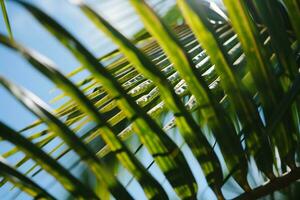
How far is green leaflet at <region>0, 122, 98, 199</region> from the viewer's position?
47cm

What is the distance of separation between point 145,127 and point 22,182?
159 mm

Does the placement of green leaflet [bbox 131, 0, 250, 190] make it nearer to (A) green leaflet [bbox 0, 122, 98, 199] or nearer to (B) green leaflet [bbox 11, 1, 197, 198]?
(B) green leaflet [bbox 11, 1, 197, 198]

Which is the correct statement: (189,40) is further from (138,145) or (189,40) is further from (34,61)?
(34,61)

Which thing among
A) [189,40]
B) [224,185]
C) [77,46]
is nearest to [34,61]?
[77,46]

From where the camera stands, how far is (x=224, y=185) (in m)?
0.59

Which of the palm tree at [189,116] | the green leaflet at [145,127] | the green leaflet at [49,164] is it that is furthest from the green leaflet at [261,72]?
the green leaflet at [49,164]

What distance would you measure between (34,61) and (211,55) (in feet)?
0.71

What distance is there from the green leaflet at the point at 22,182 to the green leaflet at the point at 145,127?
0.14 m

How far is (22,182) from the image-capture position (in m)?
0.51

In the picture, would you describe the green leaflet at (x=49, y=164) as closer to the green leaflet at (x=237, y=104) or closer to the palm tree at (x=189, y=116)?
the palm tree at (x=189, y=116)

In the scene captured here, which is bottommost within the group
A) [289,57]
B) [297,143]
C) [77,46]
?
[297,143]

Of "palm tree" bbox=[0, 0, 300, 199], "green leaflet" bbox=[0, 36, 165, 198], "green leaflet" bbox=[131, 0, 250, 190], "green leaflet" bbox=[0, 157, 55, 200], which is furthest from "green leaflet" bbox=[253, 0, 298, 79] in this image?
"green leaflet" bbox=[0, 157, 55, 200]

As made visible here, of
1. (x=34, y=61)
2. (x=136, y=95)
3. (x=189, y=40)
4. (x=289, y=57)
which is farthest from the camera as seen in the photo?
(x=189, y=40)

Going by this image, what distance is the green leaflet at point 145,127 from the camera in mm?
469
